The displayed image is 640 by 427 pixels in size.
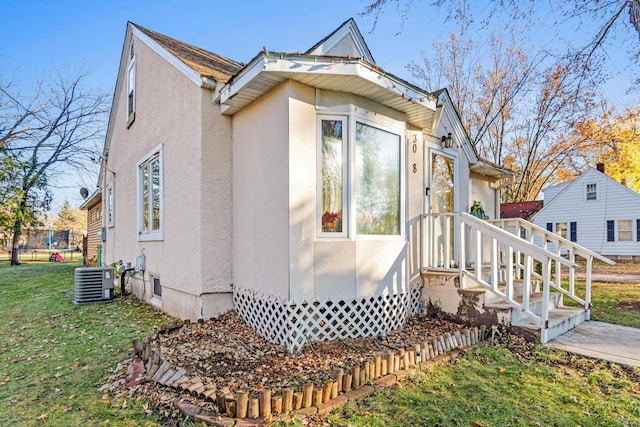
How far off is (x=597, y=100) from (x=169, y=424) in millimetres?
18646

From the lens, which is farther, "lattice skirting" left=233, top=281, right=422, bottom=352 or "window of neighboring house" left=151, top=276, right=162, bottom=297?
"window of neighboring house" left=151, top=276, right=162, bottom=297

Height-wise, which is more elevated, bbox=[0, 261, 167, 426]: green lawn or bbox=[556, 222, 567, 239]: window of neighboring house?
bbox=[556, 222, 567, 239]: window of neighboring house

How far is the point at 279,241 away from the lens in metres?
4.47

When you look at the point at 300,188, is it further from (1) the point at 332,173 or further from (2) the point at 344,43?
(2) the point at 344,43

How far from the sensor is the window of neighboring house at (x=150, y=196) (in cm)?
713

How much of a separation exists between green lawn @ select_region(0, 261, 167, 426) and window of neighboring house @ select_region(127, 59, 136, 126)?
4.55 metres

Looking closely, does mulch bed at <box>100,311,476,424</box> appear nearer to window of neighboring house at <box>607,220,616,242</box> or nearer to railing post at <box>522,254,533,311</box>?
railing post at <box>522,254,533,311</box>

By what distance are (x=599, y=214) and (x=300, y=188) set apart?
22732 millimetres

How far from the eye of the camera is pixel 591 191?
20406 millimetres

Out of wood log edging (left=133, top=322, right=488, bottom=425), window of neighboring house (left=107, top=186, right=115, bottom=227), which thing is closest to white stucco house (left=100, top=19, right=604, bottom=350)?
wood log edging (left=133, top=322, right=488, bottom=425)

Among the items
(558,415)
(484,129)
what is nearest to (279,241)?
(558,415)

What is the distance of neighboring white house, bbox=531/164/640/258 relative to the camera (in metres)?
19.3

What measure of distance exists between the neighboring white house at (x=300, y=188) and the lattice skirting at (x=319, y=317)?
0.07ft

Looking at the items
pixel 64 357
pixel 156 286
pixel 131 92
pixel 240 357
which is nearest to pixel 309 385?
pixel 240 357
